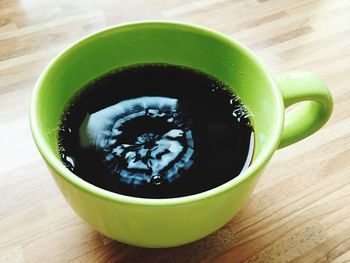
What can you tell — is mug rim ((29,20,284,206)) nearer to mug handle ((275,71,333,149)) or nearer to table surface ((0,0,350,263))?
mug handle ((275,71,333,149))

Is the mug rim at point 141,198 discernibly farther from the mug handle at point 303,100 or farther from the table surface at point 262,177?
the table surface at point 262,177

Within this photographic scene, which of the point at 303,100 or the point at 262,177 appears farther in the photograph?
the point at 262,177

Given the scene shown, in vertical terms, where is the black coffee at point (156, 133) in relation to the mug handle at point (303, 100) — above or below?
below

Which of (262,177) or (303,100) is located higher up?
(303,100)

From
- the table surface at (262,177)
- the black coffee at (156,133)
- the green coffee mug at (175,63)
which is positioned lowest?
the table surface at (262,177)

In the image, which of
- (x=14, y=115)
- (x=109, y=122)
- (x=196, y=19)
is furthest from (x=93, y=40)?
(x=196, y=19)

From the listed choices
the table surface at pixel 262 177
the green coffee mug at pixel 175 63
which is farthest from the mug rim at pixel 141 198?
the table surface at pixel 262 177

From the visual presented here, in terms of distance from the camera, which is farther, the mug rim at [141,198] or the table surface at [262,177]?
the table surface at [262,177]
